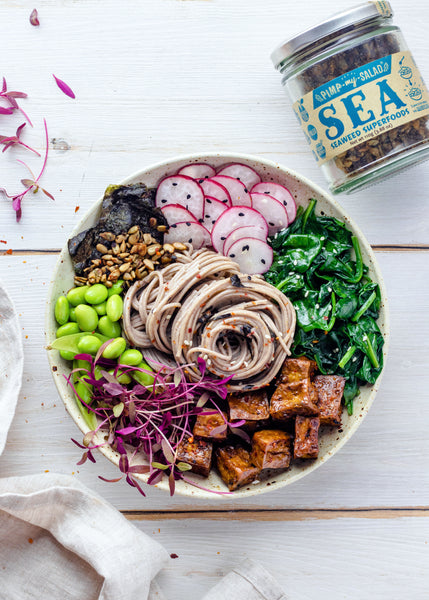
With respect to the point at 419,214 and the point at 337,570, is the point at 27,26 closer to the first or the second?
the point at 419,214

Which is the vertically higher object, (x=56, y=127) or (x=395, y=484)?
(x=56, y=127)

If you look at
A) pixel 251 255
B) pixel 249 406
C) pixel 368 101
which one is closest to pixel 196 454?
pixel 249 406

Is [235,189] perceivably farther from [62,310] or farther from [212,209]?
[62,310]

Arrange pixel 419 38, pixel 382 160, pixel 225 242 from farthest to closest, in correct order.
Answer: pixel 419 38 → pixel 225 242 → pixel 382 160

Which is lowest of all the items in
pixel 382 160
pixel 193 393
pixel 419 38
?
pixel 193 393

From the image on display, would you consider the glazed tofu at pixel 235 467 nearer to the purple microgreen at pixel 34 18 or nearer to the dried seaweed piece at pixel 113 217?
the dried seaweed piece at pixel 113 217

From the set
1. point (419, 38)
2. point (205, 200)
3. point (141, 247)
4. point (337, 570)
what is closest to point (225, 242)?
point (205, 200)
